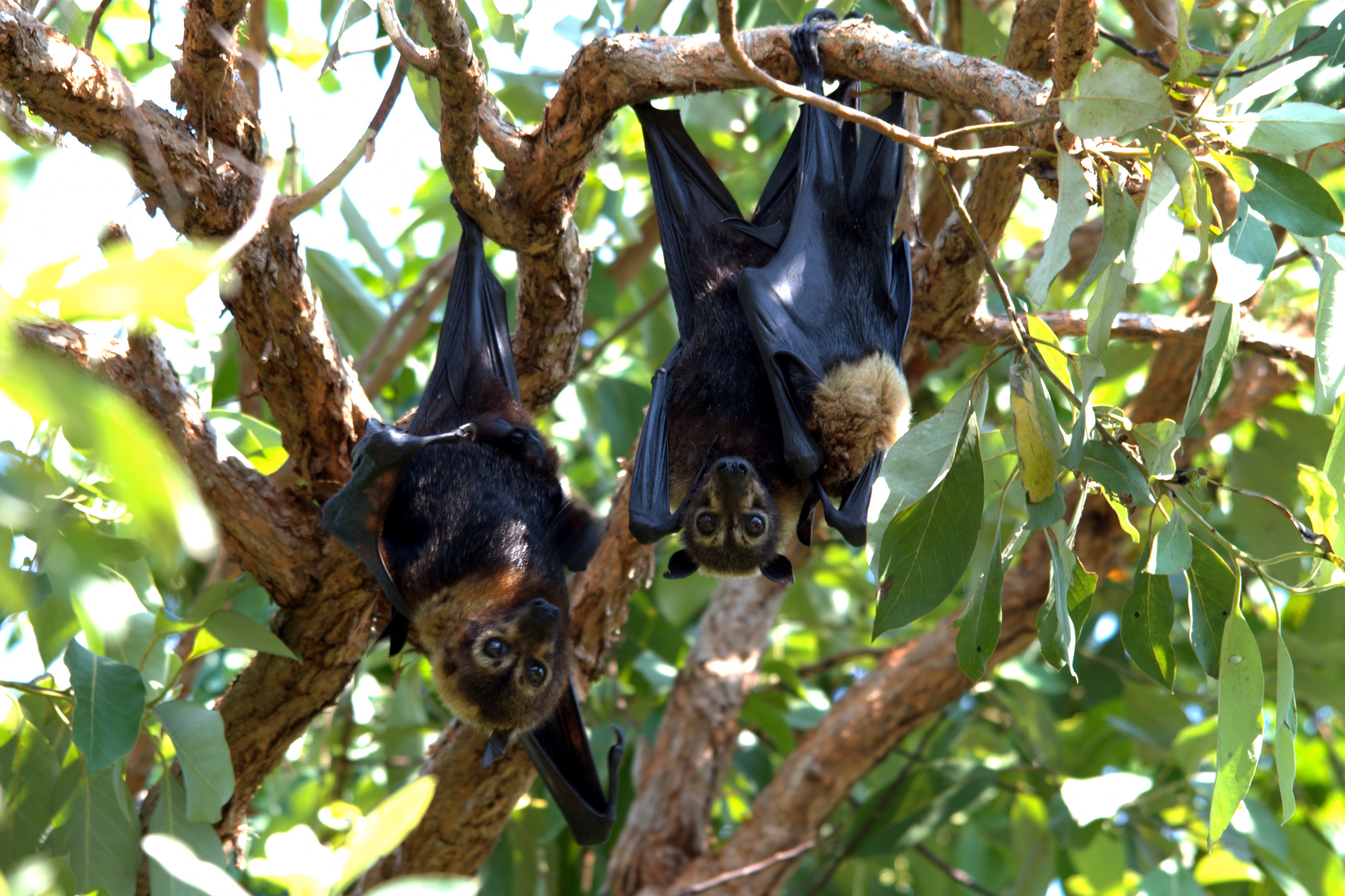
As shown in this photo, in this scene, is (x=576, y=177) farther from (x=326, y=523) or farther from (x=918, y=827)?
(x=918, y=827)

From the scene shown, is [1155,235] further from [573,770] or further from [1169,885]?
[1169,885]

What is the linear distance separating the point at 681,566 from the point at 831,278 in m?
1.04

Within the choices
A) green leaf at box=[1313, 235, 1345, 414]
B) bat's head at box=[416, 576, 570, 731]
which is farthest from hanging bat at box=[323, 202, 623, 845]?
green leaf at box=[1313, 235, 1345, 414]

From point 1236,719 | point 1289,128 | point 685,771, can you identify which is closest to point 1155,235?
point 1289,128

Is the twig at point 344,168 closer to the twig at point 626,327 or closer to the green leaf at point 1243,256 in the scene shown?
the green leaf at point 1243,256

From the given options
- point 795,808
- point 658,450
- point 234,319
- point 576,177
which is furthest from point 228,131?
point 795,808

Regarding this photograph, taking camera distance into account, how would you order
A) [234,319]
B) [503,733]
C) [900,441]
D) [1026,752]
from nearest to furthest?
[900,441]
[234,319]
[503,733]
[1026,752]

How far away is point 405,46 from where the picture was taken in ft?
8.76

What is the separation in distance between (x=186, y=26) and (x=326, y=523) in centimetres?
134

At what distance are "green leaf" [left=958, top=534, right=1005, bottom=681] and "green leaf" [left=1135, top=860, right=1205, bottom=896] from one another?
6.25 ft

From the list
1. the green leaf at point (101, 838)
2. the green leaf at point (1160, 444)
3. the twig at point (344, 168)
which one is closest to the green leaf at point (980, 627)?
the green leaf at point (1160, 444)

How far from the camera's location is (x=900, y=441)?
2.13 m

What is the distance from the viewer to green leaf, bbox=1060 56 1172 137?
1813 mm

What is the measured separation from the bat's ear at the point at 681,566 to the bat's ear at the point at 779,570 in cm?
2
